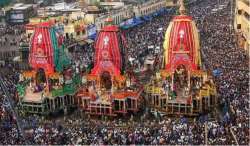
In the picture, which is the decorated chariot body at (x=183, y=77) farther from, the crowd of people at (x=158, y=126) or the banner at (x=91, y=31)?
the banner at (x=91, y=31)

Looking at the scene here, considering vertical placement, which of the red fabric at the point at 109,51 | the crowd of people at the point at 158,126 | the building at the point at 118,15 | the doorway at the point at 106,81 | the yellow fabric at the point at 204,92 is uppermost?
the building at the point at 118,15

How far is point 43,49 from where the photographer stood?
4316 centimetres

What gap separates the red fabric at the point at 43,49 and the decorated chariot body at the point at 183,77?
843 centimetres

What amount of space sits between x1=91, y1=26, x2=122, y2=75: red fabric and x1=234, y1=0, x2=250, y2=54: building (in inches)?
721

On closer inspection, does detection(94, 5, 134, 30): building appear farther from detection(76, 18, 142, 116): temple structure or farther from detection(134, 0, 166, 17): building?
detection(76, 18, 142, 116): temple structure

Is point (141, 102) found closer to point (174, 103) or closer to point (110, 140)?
point (174, 103)

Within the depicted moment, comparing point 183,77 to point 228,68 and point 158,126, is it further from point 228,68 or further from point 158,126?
point 228,68

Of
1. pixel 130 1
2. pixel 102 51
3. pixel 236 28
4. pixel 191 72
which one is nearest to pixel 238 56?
pixel 236 28

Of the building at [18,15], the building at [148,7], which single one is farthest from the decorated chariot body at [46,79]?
the building at [18,15]

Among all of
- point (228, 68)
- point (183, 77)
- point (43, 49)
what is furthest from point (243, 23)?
point (43, 49)

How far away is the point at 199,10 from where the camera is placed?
3469 inches

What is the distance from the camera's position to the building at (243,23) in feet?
186

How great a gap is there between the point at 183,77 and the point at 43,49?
10855 mm

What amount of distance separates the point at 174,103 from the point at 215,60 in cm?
1335
